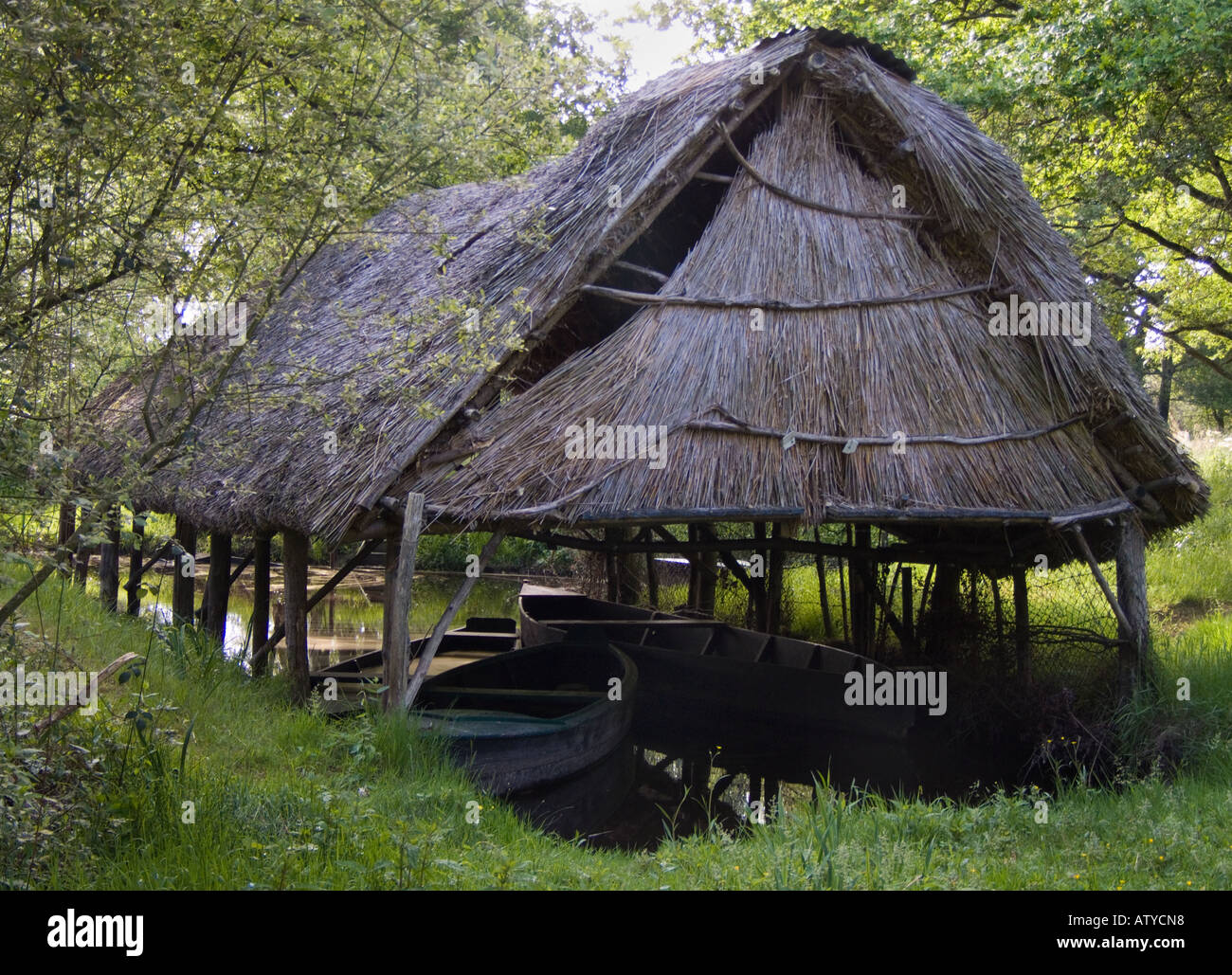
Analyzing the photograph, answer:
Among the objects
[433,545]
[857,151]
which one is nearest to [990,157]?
[857,151]

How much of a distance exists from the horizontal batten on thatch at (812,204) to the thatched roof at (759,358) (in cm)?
3

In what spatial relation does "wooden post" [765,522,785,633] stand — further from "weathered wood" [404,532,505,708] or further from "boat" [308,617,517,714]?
"weathered wood" [404,532,505,708]

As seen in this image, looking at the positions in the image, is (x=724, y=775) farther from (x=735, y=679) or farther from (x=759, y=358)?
(x=759, y=358)

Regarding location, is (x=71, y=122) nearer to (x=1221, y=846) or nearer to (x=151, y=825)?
(x=151, y=825)

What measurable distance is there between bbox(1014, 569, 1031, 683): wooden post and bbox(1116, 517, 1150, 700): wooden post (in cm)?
104

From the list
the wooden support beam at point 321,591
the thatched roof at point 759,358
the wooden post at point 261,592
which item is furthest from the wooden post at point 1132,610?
the wooden post at point 261,592

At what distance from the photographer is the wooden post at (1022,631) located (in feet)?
32.4

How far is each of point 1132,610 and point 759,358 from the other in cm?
393

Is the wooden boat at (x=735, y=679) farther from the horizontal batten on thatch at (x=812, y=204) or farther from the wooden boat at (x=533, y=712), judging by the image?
the horizontal batten on thatch at (x=812, y=204)

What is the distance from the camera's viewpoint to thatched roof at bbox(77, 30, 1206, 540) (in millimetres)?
7672

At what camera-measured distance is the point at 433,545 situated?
75.5 feet

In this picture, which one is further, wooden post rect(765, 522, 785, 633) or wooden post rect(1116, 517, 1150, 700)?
wooden post rect(765, 522, 785, 633)

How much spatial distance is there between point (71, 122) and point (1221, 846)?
6.78m

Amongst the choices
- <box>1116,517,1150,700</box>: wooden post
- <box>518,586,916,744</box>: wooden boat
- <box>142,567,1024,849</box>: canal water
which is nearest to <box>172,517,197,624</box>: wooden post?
<box>142,567,1024,849</box>: canal water
